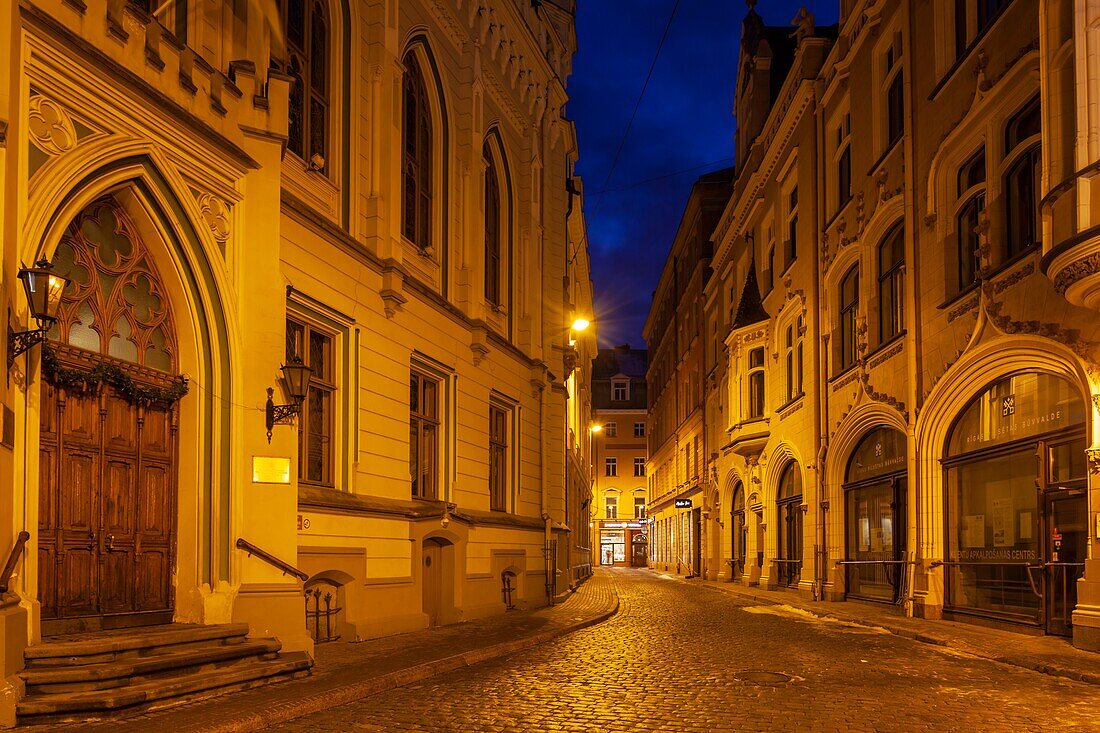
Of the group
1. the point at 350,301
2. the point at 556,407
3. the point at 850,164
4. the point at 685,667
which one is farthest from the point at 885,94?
the point at 685,667

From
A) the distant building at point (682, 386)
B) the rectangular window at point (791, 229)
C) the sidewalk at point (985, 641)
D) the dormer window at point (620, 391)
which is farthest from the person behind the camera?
the dormer window at point (620, 391)

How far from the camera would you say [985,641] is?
1465 centimetres

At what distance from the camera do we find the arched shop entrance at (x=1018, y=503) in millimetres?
14828

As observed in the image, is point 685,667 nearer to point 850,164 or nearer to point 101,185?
point 101,185

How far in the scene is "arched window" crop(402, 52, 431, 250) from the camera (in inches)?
692

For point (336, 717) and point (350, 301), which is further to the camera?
point (350, 301)

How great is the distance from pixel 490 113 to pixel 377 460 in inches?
364

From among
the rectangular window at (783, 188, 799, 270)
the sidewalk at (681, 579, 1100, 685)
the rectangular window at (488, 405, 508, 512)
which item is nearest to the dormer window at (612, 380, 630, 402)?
the rectangular window at (783, 188, 799, 270)

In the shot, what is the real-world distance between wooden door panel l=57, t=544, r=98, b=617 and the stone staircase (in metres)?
0.29

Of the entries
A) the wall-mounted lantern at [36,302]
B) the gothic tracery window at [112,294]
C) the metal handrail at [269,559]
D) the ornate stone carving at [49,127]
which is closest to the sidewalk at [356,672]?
the metal handrail at [269,559]

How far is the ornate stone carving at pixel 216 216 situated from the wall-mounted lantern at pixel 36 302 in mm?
2879

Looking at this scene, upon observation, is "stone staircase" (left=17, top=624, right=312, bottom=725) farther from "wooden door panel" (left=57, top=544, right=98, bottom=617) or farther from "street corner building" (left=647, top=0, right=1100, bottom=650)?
"street corner building" (left=647, top=0, right=1100, bottom=650)

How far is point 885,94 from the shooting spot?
74.1 feet

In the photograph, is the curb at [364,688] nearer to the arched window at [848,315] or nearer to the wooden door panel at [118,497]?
the wooden door panel at [118,497]
